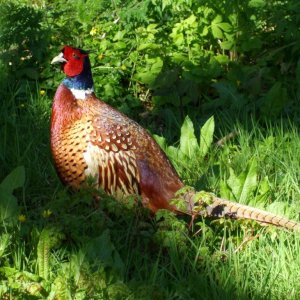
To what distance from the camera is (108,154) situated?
3875mm

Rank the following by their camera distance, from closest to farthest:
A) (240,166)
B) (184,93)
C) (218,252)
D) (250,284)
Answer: (250,284)
(218,252)
(240,166)
(184,93)

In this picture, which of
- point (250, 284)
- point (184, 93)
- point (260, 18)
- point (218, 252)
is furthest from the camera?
point (260, 18)

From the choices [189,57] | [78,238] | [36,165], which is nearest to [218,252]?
[78,238]

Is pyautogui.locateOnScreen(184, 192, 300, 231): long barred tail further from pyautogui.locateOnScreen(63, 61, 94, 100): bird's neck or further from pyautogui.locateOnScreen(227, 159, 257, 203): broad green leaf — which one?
pyautogui.locateOnScreen(63, 61, 94, 100): bird's neck

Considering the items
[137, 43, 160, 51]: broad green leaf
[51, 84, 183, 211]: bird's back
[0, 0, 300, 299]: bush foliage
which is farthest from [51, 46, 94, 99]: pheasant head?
[137, 43, 160, 51]: broad green leaf

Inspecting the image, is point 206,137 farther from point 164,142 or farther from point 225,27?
point 225,27

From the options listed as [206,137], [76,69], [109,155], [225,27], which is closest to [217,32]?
[225,27]

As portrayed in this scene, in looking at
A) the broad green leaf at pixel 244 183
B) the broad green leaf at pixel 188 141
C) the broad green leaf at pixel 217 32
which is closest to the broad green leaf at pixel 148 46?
the broad green leaf at pixel 217 32

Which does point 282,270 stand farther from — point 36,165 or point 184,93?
point 184,93

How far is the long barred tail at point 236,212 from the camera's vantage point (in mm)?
3602

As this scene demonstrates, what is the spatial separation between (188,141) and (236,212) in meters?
0.87

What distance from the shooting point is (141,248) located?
3.61 meters

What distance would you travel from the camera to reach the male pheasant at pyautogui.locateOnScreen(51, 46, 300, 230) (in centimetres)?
384

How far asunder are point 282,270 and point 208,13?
2461 millimetres
